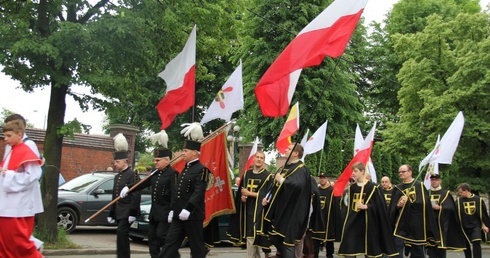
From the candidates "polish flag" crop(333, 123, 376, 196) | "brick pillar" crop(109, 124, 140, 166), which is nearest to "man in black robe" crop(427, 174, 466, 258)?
"polish flag" crop(333, 123, 376, 196)

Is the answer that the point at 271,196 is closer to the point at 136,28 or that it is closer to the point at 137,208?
the point at 137,208

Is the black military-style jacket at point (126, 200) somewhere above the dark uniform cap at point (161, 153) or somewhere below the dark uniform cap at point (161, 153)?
below

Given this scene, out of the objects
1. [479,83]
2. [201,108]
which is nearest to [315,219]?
[479,83]

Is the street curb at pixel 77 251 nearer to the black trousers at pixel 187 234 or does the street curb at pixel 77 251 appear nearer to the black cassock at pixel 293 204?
the black trousers at pixel 187 234

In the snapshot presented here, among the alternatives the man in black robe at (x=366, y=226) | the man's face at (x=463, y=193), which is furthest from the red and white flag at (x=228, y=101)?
the man's face at (x=463, y=193)

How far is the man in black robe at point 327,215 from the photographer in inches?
608

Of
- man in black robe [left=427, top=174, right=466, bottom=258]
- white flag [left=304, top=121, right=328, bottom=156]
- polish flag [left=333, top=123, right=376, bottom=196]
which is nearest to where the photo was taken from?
polish flag [left=333, top=123, right=376, bottom=196]

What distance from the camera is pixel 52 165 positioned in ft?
47.1

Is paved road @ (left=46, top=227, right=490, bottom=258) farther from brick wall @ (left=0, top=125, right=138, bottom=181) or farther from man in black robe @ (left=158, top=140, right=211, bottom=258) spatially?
brick wall @ (left=0, top=125, right=138, bottom=181)

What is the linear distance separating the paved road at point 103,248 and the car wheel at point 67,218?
0.27 metres

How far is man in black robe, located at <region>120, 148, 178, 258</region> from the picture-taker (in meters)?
10.8

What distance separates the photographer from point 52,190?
14398 mm

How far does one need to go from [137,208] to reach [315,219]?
518cm

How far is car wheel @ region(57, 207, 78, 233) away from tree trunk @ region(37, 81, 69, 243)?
258cm
